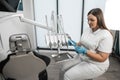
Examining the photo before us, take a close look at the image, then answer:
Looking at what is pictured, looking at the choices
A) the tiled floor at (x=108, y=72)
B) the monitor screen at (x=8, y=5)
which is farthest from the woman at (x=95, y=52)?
the tiled floor at (x=108, y=72)

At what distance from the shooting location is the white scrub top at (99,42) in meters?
1.65

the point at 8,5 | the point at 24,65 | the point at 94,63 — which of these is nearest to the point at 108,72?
the point at 94,63

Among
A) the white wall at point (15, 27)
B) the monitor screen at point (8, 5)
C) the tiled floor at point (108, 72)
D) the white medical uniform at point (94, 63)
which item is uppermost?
the monitor screen at point (8, 5)

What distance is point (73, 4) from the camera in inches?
146

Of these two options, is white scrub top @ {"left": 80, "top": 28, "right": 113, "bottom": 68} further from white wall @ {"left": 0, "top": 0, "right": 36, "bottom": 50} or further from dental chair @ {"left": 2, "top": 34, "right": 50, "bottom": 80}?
white wall @ {"left": 0, "top": 0, "right": 36, "bottom": 50}

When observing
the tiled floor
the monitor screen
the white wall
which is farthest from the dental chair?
the white wall

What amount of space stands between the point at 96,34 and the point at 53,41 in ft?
1.57

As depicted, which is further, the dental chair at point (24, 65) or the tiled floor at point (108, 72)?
the tiled floor at point (108, 72)

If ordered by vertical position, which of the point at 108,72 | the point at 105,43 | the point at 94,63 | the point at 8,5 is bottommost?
the point at 108,72

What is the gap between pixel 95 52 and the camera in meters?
1.73

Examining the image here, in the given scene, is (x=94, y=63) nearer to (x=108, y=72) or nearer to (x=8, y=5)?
(x=8, y=5)

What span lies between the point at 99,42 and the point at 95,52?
119 mm

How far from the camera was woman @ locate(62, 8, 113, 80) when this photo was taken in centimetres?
165

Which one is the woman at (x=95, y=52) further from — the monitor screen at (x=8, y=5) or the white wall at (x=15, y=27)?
the white wall at (x=15, y=27)
